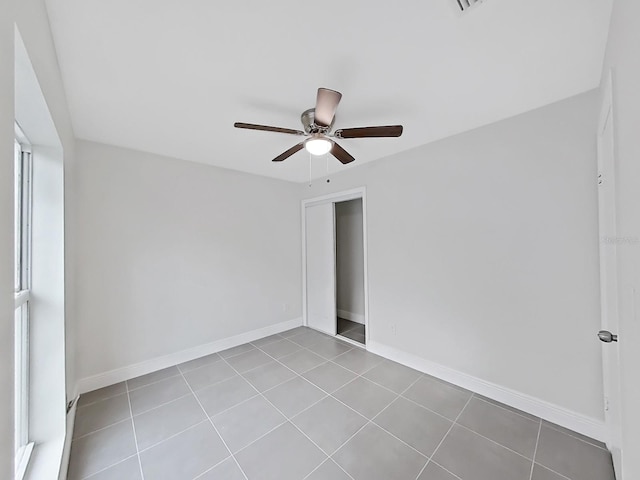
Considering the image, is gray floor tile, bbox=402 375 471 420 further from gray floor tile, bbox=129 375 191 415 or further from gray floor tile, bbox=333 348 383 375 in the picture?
gray floor tile, bbox=129 375 191 415

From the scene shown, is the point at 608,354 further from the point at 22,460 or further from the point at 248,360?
the point at 22,460

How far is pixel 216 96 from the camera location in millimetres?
1731

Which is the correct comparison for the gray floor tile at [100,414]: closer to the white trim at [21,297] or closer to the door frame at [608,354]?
the white trim at [21,297]

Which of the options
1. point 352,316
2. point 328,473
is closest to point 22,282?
point 328,473

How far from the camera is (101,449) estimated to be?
1.65m

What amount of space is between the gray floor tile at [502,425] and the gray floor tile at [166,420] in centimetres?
209

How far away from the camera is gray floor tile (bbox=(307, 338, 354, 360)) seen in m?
3.03

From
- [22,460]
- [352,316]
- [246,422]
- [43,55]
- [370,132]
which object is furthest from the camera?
[352,316]

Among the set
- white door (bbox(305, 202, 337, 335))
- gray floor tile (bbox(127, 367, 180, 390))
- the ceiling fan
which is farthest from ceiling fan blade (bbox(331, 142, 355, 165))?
gray floor tile (bbox(127, 367, 180, 390))

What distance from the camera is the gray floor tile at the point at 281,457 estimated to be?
1.48m

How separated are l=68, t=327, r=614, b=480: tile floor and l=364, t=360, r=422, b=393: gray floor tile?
2cm

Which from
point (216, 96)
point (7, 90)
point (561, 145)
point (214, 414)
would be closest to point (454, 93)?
point (561, 145)

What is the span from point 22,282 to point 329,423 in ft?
7.16

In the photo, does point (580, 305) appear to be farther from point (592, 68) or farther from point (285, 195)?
point (285, 195)
